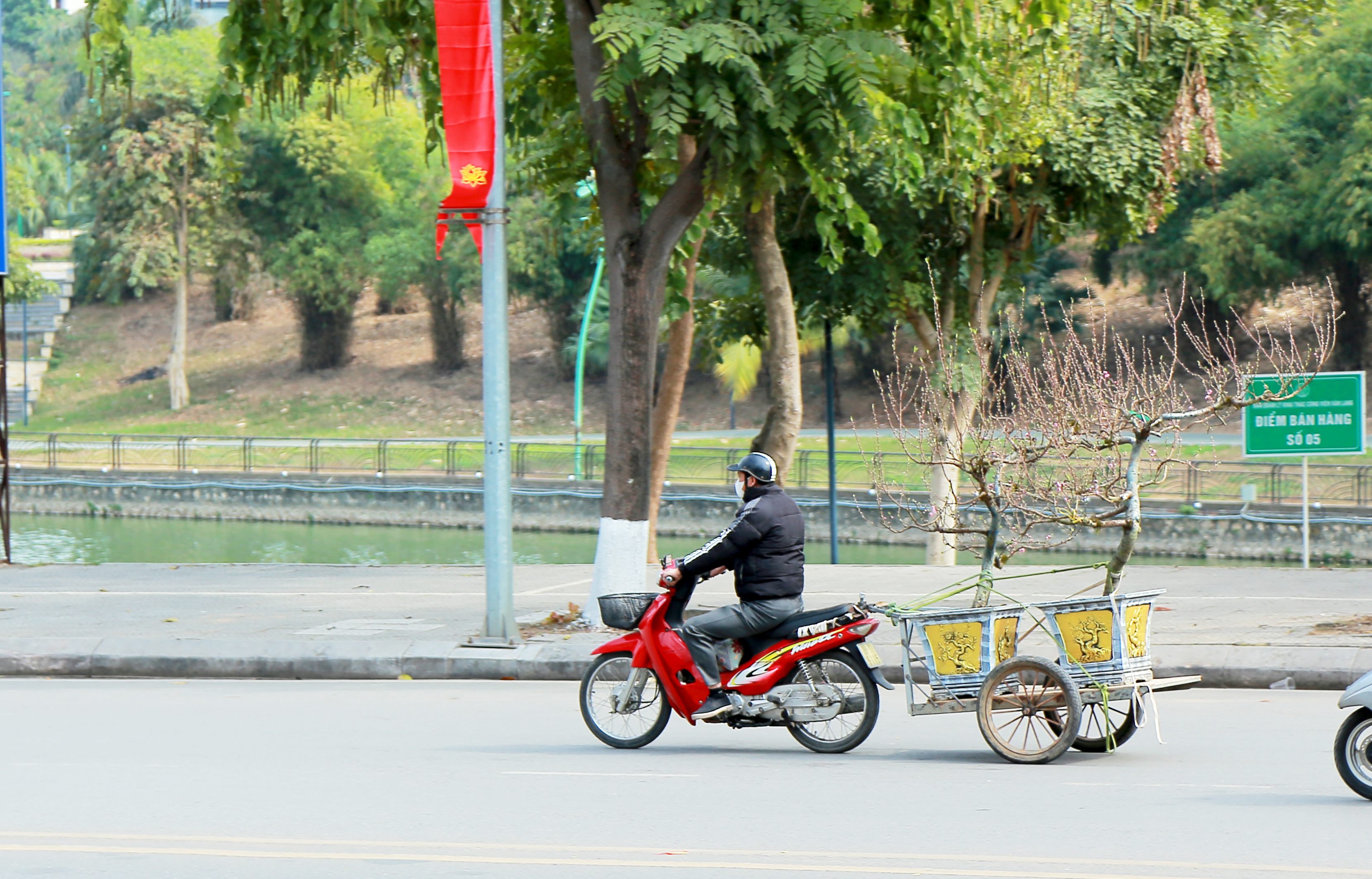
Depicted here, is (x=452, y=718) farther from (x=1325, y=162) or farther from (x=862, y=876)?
(x=1325, y=162)

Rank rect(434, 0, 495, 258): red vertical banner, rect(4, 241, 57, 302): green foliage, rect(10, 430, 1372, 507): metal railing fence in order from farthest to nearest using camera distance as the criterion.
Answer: rect(4, 241, 57, 302): green foliage < rect(10, 430, 1372, 507): metal railing fence < rect(434, 0, 495, 258): red vertical banner

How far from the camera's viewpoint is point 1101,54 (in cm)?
1980

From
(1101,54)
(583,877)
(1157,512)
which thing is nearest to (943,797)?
(583,877)

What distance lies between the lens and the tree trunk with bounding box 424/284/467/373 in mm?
59812

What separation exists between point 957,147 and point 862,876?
978 centimetres

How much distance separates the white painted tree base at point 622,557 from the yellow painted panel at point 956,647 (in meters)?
4.93

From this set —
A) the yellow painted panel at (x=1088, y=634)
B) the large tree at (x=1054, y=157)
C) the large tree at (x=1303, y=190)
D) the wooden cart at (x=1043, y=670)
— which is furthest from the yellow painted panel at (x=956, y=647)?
the large tree at (x=1303, y=190)

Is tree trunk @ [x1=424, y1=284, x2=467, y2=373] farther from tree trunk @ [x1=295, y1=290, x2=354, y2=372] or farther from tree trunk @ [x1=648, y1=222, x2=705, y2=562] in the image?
tree trunk @ [x1=648, y1=222, x2=705, y2=562]

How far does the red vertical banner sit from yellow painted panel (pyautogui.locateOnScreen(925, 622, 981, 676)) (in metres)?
6.07

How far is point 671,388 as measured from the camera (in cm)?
1939

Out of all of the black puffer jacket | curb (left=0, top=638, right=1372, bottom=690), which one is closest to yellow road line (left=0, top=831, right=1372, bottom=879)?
the black puffer jacket

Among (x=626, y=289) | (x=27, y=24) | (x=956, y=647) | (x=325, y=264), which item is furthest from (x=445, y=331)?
(x=27, y=24)

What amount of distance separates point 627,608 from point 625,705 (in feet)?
1.96

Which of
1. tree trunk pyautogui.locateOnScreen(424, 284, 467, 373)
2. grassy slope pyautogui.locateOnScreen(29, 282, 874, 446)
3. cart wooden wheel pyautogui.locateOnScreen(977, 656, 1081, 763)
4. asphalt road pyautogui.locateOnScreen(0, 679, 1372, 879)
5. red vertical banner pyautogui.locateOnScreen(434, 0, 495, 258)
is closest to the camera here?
asphalt road pyautogui.locateOnScreen(0, 679, 1372, 879)
